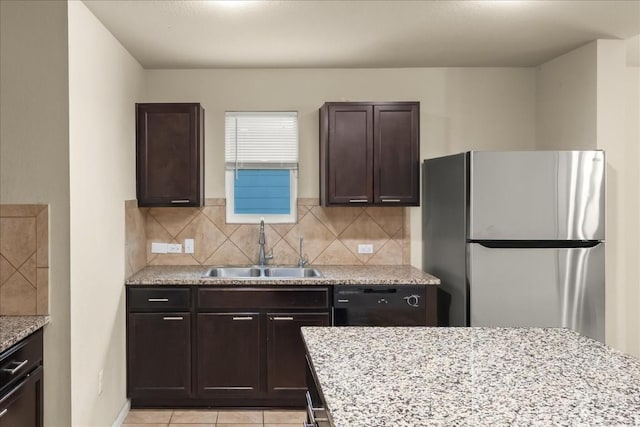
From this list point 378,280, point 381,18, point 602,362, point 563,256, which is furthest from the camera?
point 378,280

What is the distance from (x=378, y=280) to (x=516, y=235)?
0.93 metres

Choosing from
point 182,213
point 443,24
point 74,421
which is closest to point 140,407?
point 74,421

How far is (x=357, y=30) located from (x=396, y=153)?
100 cm

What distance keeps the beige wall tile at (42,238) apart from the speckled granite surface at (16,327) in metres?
0.27

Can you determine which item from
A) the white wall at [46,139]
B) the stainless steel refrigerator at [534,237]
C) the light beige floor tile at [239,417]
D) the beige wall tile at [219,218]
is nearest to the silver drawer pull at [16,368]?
the white wall at [46,139]

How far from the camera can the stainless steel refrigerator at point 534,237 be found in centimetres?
331

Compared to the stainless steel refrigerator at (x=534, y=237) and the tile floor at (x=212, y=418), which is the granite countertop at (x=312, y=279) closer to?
the stainless steel refrigerator at (x=534, y=237)

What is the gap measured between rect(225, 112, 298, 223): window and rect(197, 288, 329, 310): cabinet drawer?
0.86m

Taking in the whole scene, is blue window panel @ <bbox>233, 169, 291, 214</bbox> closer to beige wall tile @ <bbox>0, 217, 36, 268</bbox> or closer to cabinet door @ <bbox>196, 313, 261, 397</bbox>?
cabinet door @ <bbox>196, 313, 261, 397</bbox>

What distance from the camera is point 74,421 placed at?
8.66ft

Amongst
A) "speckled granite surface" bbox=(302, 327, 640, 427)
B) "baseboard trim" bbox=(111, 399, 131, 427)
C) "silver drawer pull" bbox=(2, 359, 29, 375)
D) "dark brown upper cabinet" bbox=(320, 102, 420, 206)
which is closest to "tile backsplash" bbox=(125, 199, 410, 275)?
"dark brown upper cabinet" bbox=(320, 102, 420, 206)

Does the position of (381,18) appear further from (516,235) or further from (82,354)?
(82,354)

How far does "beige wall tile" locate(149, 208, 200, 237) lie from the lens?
4258 millimetres

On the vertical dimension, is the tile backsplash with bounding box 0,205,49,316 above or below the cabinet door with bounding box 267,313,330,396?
above
